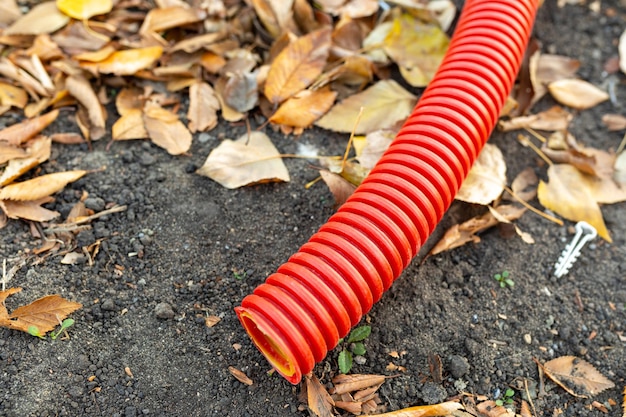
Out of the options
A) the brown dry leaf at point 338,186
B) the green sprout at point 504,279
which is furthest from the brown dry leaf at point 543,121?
the brown dry leaf at point 338,186

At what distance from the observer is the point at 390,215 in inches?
80.5

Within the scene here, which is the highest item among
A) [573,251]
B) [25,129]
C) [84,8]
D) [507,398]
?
[84,8]

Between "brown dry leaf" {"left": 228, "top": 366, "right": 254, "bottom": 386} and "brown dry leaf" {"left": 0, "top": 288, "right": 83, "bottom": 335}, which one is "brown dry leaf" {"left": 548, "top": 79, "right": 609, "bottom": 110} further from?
"brown dry leaf" {"left": 0, "top": 288, "right": 83, "bottom": 335}

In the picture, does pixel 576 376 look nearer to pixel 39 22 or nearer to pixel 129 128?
pixel 129 128

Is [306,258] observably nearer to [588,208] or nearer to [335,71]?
[335,71]

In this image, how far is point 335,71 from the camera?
2.79 metres

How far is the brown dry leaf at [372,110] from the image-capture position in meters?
2.70

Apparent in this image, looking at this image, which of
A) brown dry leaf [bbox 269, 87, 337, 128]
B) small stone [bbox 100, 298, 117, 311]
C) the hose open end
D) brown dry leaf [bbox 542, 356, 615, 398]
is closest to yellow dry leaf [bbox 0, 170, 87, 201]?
small stone [bbox 100, 298, 117, 311]

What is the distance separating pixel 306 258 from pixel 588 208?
1309 millimetres

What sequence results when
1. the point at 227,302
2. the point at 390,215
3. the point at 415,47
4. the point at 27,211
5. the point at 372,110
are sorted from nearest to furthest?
the point at 390,215 → the point at 227,302 → the point at 27,211 → the point at 372,110 → the point at 415,47

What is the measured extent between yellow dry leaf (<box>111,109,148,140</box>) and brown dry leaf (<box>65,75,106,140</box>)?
0.20 ft

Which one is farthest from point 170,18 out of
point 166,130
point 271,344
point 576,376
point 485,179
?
point 576,376

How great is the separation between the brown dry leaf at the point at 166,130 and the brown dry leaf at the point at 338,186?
569mm

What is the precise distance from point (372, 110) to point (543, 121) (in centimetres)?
78
